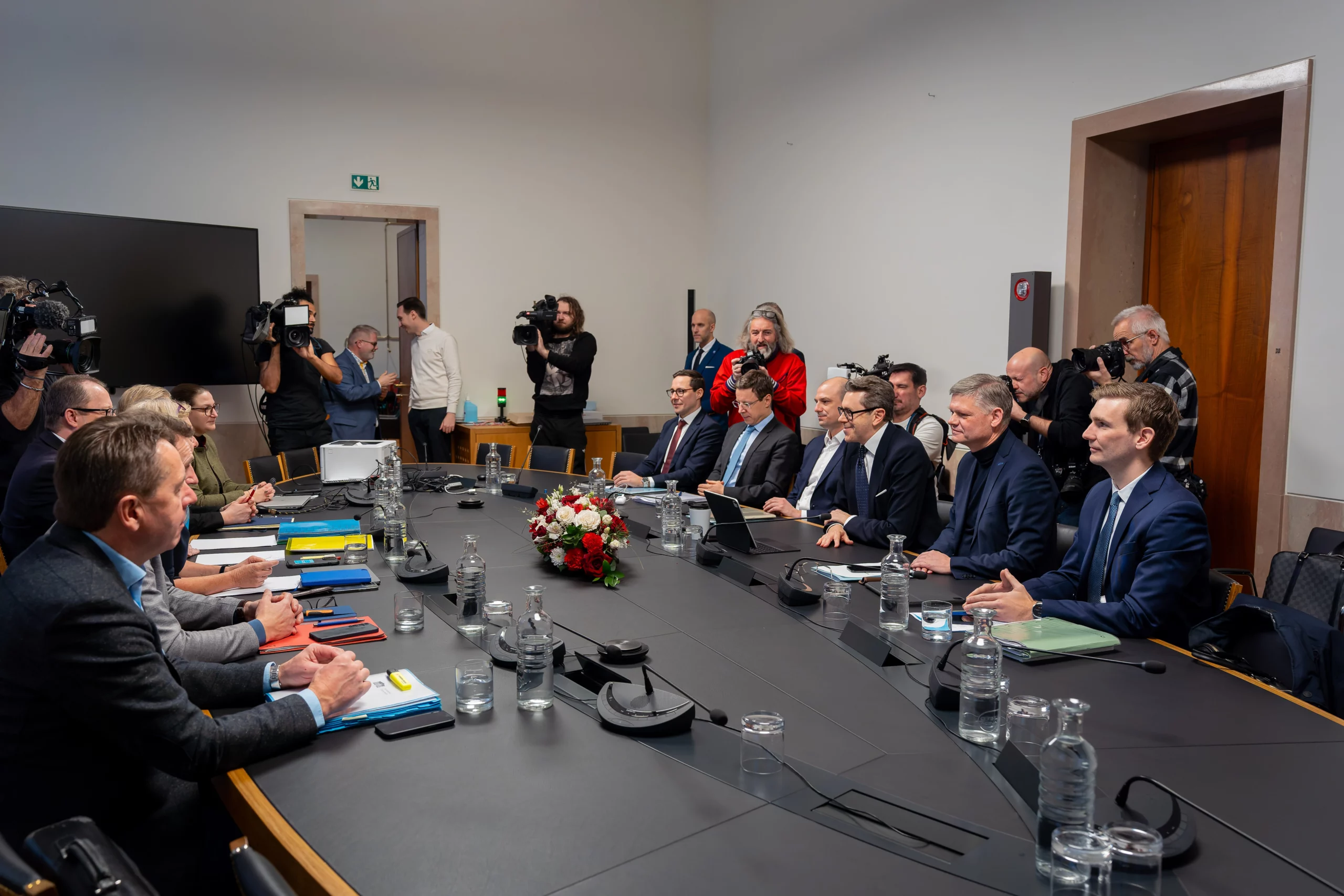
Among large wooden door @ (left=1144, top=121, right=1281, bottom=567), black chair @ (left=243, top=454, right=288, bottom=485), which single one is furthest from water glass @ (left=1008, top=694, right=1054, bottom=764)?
black chair @ (left=243, top=454, right=288, bottom=485)

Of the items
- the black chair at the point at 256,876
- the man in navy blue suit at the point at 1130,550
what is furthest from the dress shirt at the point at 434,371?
the black chair at the point at 256,876

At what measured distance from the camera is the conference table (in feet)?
4.29

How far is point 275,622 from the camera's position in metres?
2.27

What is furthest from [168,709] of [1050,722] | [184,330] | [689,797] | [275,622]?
[184,330]

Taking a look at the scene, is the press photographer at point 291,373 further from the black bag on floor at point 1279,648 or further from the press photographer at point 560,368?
the black bag on floor at point 1279,648

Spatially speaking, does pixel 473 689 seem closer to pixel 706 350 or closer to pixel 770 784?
pixel 770 784

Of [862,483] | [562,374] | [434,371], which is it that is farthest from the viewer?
[434,371]

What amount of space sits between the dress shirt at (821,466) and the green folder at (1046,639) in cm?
211

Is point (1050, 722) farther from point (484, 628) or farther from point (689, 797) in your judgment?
point (484, 628)

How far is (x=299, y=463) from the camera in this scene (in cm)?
559

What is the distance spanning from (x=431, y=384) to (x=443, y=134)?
7.11 feet

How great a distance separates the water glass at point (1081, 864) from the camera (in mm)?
1207

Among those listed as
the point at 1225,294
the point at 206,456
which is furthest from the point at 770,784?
the point at 1225,294

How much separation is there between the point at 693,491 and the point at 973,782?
12.4 ft
